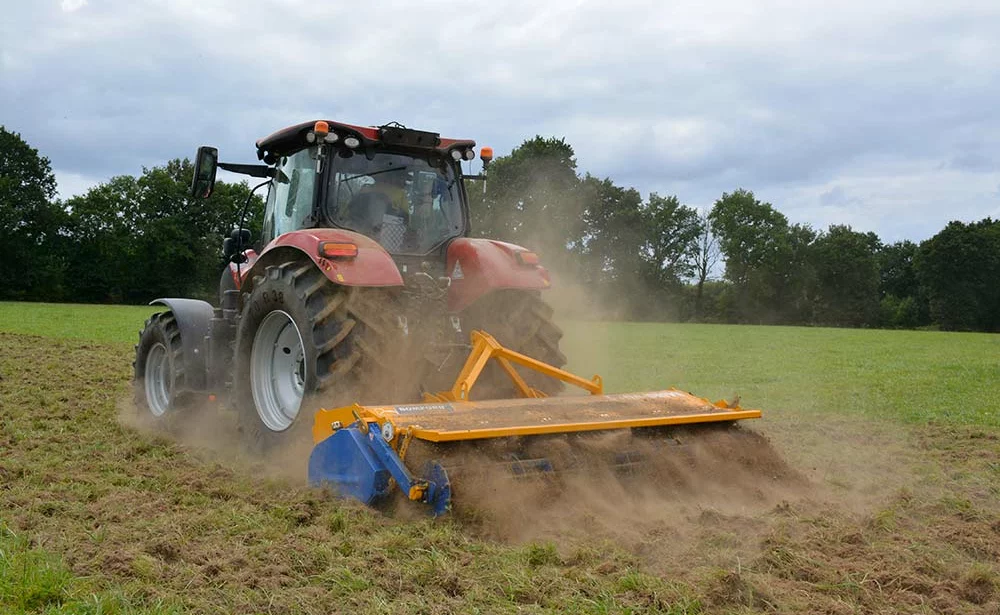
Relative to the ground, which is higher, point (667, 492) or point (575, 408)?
point (575, 408)

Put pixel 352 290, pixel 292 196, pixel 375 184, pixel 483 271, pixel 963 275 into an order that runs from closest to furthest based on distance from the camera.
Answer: pixel 352 290, pixel 483 271, pixel 375 184, pixel 292 196, pixel 963 275

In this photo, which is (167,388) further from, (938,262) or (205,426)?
(938,262)

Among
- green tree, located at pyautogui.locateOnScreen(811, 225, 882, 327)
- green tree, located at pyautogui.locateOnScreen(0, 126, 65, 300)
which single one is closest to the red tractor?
green tree, located at pyautogui.locateOnScreen(0, 126, 65, 300)

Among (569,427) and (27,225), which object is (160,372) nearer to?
(569,427)

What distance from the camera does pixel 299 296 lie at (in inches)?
205

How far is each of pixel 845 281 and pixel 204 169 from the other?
62871 millimetres

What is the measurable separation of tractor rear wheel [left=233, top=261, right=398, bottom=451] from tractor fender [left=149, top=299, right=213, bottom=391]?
111 cm

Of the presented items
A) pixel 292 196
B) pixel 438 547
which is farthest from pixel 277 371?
pixel 438 547

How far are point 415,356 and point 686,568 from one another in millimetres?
2427

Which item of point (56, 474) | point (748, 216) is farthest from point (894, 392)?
point (748, 216)

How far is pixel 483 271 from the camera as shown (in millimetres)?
5867

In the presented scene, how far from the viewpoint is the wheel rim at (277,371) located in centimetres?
575

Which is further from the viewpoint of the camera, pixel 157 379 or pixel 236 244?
pixel 157 379

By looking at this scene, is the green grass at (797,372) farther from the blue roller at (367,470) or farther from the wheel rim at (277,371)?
the blue roller at (367,470)
